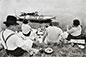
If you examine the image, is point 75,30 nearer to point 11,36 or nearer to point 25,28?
point 25,28

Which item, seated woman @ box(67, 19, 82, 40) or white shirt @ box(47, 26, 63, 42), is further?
seated woman @ box(67, 19, 82, 40)

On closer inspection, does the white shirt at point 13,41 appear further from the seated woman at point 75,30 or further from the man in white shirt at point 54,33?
the seated woman at point 75,30

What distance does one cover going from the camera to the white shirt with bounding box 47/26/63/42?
A: 3.29 meters

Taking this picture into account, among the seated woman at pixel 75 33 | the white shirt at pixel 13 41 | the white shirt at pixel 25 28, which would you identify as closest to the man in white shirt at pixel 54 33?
the seated woman at pixel 75 33

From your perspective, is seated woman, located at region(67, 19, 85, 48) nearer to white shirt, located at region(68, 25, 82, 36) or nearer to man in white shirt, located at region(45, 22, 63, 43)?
white shirt, located at region(68, 25, 82, 36)

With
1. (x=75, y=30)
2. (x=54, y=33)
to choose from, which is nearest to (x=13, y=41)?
(x=54, y=33)

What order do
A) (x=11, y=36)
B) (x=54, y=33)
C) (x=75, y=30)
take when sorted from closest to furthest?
(x=11, y=36) → (x=54, y=33) → (x=75, y=30)

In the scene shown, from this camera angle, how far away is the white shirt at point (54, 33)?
329cm

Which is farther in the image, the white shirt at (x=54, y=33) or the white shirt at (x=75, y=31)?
the white shirt at (x=75, y=31)

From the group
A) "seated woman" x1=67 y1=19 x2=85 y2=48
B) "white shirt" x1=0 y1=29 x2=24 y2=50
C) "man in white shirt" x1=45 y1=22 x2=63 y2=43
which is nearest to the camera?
"white shirt" x1=0 y1=29 x2=24 y2=50

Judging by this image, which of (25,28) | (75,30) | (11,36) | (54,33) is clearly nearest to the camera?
(11,36)

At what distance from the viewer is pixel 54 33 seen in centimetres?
334

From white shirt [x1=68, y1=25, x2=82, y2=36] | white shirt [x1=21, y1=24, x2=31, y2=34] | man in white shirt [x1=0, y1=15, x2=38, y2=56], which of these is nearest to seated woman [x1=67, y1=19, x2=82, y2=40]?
white shirt [x1=68, y1=25, x2=82, y2=36]

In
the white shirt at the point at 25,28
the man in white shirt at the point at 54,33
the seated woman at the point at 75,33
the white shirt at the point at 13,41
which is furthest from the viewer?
the white shirt at the point at 25,28
